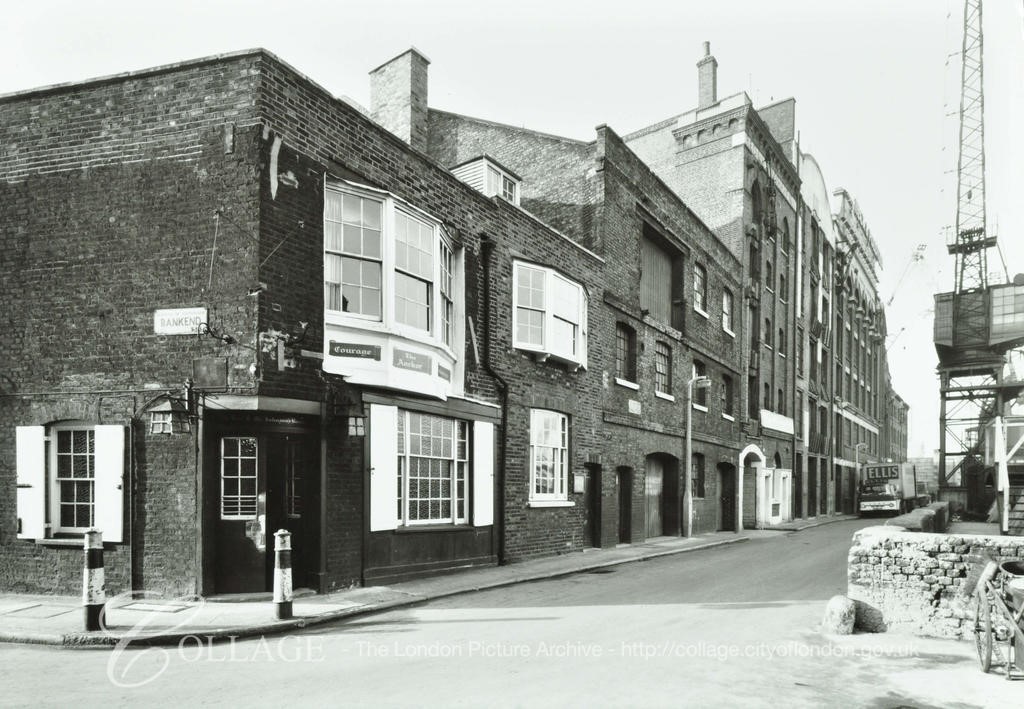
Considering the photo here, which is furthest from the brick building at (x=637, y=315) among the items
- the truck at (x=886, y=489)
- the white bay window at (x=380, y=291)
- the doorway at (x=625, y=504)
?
the truck at (x=886, y=489)

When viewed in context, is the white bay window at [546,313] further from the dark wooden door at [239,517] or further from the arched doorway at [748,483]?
the arched doorway at [748,483]

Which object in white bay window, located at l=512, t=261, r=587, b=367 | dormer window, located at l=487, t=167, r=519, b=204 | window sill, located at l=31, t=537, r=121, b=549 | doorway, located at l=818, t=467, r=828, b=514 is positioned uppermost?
dormer window, located at l=487, t=167, r=519, b=204

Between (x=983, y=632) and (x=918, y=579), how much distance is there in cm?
100

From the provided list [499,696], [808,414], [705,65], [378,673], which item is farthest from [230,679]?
[808,414]

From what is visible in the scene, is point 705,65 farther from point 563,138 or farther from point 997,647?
point 997,647

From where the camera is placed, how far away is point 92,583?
7930 millimetres

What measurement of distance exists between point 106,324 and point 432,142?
1403cm

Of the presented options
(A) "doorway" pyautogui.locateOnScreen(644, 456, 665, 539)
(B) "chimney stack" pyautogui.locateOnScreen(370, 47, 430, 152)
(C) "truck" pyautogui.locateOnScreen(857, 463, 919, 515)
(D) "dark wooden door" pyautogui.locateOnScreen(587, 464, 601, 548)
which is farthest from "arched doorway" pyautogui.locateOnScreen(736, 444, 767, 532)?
(B) "chimney stack" pyautogui.locateOnScreen(370, 47, 430, 152)

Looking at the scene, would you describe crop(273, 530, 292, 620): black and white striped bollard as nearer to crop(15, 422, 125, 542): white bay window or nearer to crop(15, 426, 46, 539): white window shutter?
crop(15, 422, 125, 542): white bay window

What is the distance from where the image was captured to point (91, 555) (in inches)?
311

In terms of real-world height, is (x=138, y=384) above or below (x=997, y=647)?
above

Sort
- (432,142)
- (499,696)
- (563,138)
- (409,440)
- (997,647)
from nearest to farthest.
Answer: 1. (499,696)
2. (997,647)
3. (409,440)
4. (563,138)
5. (432,142)

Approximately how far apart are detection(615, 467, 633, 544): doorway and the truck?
22851 mm

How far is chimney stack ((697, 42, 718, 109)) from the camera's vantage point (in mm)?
33031
